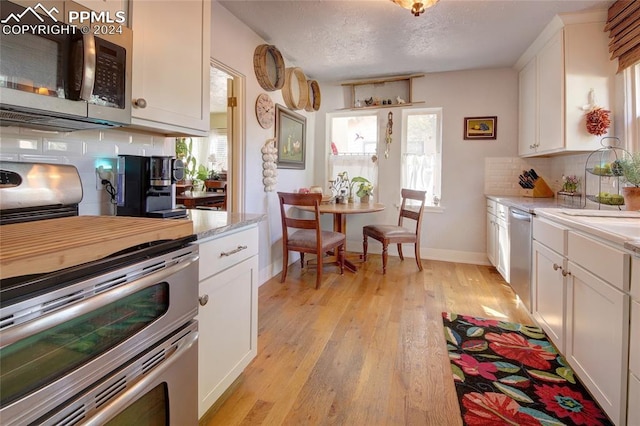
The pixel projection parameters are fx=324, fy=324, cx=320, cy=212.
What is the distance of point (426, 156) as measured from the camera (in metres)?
4.36

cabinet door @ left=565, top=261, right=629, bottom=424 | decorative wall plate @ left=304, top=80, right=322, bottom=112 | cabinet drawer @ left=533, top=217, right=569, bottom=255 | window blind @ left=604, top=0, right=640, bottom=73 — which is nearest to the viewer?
cabinet door @ left=565, top=261, right=629, bottom=424

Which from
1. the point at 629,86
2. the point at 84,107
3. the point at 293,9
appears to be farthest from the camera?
the point at 293,9

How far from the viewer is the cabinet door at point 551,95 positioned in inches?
107

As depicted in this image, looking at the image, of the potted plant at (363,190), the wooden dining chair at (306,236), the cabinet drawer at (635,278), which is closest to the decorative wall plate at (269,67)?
the wooden dining chair at (306,236)

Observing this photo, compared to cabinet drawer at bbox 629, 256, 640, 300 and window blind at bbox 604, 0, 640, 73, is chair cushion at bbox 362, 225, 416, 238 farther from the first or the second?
cabinet drawer at bbox 629, 256, 640, 300

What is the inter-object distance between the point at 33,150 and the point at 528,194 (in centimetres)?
426

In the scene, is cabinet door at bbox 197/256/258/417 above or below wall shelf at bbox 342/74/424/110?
below

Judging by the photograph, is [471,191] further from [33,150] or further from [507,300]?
[33,150]

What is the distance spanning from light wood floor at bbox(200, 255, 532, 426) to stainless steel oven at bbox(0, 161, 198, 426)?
517 mm

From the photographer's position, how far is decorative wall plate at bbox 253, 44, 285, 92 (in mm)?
3051

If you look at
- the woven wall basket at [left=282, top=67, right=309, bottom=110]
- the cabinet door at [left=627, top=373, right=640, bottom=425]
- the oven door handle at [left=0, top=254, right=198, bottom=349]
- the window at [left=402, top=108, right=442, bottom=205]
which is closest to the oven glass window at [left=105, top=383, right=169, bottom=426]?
the oven door handle at [left=0, top=254, right=198, bottom=349]

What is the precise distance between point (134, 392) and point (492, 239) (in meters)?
3.78

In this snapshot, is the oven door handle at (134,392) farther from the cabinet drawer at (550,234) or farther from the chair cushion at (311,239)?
the chair cushion at (311,239)

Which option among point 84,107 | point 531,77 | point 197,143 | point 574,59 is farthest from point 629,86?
point 197,143
